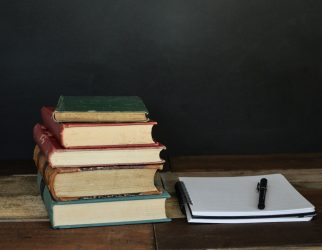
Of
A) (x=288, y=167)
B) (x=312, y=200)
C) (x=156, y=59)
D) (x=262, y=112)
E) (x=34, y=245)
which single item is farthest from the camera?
(x=262, y=112)

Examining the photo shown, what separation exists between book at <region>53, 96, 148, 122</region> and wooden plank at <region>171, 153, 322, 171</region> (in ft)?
1.27

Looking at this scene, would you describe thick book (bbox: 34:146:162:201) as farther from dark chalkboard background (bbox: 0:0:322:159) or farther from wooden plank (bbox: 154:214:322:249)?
dark chalkboard background (bbox: 0:0:322:159)

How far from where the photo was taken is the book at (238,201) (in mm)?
979

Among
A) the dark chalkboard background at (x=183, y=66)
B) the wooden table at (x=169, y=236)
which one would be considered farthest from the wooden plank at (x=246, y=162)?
the wooden table at (x=169, y=236)

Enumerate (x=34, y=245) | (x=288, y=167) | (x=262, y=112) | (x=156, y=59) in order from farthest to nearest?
(x=262, y=112), (x=156, y=59), (x=288, y=167), (x=34, y=245)

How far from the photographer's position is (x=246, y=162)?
4.62 feet

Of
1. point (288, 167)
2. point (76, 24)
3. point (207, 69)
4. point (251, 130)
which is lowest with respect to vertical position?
point (288, 167)

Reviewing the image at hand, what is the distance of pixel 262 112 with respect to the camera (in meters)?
1.57

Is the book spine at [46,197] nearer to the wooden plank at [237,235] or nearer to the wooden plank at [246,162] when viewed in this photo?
the wooden plank at [237,235]

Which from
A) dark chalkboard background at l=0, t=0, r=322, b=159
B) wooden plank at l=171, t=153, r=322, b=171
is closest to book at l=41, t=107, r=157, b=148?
wooden plank at l=171, t=153, r=322, b=171

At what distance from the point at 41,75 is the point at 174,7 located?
1.51 ft

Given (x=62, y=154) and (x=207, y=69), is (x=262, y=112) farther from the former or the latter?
(x=62, y=154)

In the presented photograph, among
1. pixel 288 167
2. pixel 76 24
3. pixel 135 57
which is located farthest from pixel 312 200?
pixel 76 24

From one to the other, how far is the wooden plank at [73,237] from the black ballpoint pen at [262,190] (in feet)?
0.80
